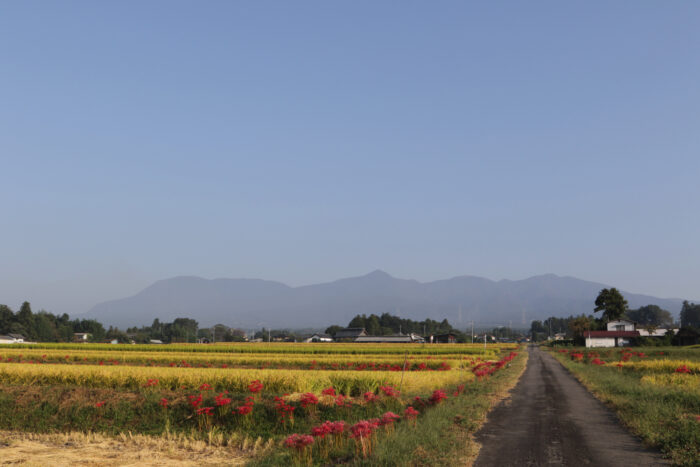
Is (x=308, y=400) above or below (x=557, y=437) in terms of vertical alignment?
above

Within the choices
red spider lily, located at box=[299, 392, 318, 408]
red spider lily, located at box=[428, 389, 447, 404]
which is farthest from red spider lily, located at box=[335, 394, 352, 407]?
red spider lily, located at box=[428, 389, 447, 404]

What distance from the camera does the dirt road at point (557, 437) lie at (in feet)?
40.8

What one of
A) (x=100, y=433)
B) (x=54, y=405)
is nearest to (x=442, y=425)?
(x=100, y=433)

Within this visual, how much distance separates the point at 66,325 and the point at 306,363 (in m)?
161

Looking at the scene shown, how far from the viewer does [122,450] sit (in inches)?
611

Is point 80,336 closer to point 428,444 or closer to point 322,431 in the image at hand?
point 322,431

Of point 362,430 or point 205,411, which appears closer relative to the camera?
point 362,430

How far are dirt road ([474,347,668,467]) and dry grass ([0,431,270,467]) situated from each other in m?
6.71

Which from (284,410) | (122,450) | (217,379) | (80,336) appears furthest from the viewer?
(80,336)

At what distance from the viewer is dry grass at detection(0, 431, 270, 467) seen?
14.1 metres

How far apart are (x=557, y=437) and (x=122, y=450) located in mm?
12454

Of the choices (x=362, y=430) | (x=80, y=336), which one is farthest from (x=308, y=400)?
(x=80, y=336)

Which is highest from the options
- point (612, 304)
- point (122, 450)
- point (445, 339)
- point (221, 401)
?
point (612, 304)

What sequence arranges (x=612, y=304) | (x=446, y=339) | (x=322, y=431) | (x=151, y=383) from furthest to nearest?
(x=446, y=339) → (x=612, y=304) → (x=151, y=383) → (x=322, y=431)
